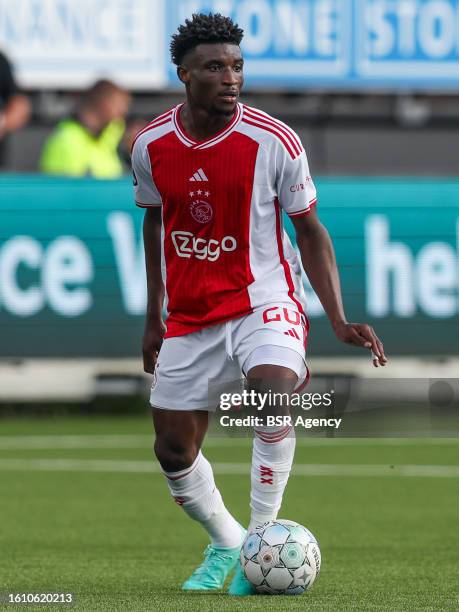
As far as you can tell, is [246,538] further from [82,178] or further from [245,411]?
[82,178]

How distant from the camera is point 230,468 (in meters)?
11.8

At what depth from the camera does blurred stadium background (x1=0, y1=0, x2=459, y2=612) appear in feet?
34.4

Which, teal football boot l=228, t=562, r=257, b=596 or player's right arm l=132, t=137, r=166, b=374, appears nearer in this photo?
teal football boot l=228, t=562, r=257, b=596

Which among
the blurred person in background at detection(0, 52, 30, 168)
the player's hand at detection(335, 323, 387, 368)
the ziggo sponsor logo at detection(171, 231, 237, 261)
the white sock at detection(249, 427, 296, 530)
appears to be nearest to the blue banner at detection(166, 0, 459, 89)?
the blurred person in background at detection(0, 52, 30, 168)

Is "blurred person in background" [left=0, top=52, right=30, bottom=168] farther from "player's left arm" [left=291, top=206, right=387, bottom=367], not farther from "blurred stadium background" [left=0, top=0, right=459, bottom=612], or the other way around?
"player's left arm" [left=291, top=206, right=387, bottom=367]

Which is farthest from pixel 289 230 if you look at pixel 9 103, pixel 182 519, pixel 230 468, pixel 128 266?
pixel 182 519

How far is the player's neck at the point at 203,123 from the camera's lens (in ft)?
20.1

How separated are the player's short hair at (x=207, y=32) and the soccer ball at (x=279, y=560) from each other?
1888 millimetres

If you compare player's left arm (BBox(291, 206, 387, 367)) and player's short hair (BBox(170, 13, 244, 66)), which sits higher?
player's short hair (BBox(170, 13, 244, 66))

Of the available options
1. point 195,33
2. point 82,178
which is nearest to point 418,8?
point 82,178

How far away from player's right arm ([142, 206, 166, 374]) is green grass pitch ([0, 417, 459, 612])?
1029 millimetres

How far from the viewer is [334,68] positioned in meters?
15.5

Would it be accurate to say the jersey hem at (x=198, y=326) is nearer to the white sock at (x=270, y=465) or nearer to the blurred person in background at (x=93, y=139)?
the white sock at (x=270, y=465)

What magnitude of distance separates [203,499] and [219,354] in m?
0.60
